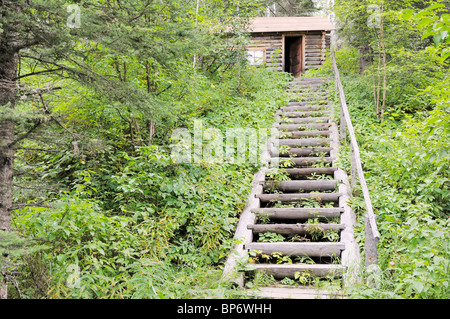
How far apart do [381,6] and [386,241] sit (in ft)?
24.1

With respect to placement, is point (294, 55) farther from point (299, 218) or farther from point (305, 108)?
point (299, 218)

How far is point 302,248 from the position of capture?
4.59m

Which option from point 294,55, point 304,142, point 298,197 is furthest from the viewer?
point 294,55

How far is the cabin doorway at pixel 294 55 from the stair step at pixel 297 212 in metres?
14.2

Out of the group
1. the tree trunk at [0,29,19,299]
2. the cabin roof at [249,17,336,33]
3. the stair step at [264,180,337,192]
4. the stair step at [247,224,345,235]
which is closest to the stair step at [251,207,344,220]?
the stair step at [247,224,345,235]

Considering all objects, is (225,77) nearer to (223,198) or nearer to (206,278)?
(223,198)

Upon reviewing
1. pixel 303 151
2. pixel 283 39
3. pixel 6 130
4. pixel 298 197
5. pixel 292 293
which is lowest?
pixel 292 293

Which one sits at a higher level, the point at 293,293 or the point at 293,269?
the point at 293,269

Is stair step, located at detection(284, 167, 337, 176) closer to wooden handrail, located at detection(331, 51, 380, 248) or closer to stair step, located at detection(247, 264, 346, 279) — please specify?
wooden handrail, located at detection(331, 51, 380, 248)

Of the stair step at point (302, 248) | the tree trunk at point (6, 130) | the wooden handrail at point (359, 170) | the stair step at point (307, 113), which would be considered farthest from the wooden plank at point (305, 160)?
the tree trunk at point (6, 130)

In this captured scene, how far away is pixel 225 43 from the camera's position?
1162 centimetres

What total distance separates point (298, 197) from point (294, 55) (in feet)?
54.1

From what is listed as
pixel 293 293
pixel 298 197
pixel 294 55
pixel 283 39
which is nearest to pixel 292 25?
pixel 283 39
